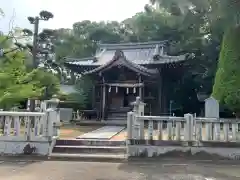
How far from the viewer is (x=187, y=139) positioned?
9234mm

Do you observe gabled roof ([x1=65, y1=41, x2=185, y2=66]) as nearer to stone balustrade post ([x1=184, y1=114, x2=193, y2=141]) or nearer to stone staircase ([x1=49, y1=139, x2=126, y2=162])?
stone staircase ([x1=49, y1=139, x2=126, y2=162])

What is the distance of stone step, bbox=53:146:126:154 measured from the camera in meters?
9.81

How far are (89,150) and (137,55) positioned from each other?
1828 centimetres

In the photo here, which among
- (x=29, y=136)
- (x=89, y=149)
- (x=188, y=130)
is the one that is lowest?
(x=89, y=149)

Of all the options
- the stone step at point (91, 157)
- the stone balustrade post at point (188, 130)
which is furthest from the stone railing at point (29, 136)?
the stone balustrade post at point (188, 130)

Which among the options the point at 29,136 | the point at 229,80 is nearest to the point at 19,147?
the point at 29,136

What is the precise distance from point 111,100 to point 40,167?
16.6 m

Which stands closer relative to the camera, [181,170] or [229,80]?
[181,170]

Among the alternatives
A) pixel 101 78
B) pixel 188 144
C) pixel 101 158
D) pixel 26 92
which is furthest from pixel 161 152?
pixel 101 78

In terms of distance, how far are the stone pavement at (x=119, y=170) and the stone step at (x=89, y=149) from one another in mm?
1153

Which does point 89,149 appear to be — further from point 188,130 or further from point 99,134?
point 99,134

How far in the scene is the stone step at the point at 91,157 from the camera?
29.6 ft

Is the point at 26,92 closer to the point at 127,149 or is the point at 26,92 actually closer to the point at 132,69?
the point at 127,149

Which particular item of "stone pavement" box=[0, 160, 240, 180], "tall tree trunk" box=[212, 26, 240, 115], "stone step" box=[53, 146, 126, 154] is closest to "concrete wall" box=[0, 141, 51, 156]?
"stone step" box=[53, 146, 126, 154]
